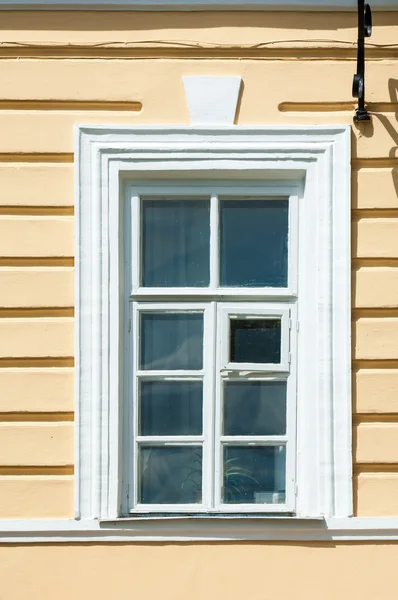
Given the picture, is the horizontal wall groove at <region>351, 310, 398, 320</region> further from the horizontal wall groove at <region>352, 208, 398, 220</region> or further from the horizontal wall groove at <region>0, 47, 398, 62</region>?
the horizontal wall groove at <region>0, 47, 398, 62</region>

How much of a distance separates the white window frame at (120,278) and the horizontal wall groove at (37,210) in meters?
0.07

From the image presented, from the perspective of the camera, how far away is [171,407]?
3.90 meters

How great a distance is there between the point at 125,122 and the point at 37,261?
0.73m

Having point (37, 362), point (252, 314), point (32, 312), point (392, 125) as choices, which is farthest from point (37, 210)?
point (392, 125)

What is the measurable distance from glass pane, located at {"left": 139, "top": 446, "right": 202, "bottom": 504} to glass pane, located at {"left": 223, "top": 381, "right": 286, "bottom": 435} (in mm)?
212

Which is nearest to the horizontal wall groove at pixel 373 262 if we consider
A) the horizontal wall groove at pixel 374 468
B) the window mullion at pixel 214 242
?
the window mullion at pixel 214 242

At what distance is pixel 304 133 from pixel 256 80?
1.05 ft

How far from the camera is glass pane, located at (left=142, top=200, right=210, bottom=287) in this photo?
3.92 metres

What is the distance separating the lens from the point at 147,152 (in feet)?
12.5

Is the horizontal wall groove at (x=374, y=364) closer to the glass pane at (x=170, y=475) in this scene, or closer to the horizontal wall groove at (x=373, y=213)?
the horizontal wall groove at (x=373, y=213)

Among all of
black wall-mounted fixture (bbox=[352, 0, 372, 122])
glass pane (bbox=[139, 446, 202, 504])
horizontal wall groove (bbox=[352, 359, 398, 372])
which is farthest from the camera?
glass pane (bbox=[139, 446, 202, 504])

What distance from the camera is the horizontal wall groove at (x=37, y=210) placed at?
12.4 feet

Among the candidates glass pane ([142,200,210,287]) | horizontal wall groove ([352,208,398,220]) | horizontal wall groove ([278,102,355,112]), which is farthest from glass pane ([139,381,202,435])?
horizontal wall groove ([278,102,355,112])

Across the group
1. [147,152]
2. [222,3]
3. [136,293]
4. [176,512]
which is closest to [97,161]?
[147,152]
